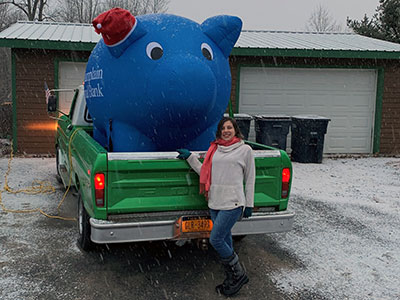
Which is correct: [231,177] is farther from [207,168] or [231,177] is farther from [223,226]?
[223,226]

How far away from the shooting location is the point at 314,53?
12.0m

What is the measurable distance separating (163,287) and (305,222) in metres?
2.88

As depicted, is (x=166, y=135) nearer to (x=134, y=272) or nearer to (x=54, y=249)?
(x=134, y=272)

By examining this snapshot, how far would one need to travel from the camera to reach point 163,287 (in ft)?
13.6

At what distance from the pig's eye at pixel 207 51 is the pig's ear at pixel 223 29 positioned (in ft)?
0.70

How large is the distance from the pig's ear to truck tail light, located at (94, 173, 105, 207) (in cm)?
215

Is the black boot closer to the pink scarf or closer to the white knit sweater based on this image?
the white knit sweater

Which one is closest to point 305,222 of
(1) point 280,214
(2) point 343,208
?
(2) point 343,208

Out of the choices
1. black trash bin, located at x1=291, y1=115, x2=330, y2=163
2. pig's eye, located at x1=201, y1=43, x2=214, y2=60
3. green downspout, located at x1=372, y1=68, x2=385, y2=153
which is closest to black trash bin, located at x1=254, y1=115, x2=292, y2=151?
black trash bin, located at x1=291, y1=115, x2=330, y2=163

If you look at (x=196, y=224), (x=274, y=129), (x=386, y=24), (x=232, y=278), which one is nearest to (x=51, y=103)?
(x=196, y=224)

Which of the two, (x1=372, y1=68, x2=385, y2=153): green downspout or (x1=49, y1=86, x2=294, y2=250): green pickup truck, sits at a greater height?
(x1=372, y1=68, x2=385, y2=153): green downspout

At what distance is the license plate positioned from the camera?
3975mm

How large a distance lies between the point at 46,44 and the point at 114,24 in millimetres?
7209

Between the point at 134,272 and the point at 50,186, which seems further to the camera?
the point at 50,186
